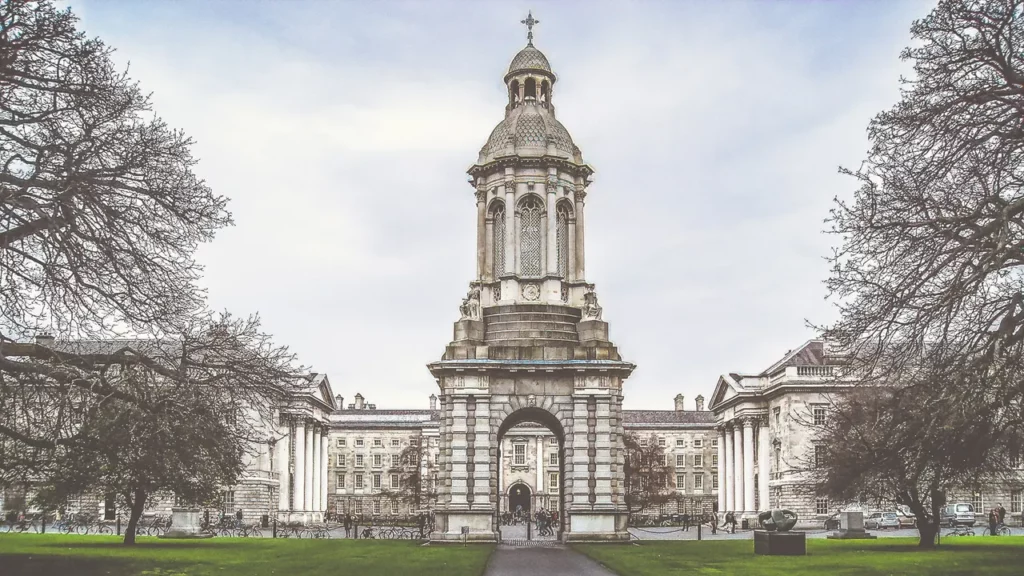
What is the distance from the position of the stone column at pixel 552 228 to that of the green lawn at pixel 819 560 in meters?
10.8

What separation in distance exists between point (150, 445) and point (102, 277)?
3.30 metres

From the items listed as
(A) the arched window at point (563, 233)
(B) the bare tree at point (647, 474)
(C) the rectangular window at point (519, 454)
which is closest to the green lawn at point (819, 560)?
(A) the arched window at point (563, 233)

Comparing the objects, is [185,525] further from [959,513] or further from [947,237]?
[959,513]

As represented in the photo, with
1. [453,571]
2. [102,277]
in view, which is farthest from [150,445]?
[453,571]

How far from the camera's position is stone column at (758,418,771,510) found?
79188mm

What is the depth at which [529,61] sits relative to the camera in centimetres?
4419

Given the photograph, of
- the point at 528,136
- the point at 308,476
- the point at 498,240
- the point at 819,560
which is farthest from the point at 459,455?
the point at 308,476

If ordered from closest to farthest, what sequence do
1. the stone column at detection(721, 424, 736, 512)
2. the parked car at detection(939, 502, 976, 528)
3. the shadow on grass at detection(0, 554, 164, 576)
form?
the shadow on grass at detection(0, 554, 164, 576)
the parked car at detection(939, 502, 976, 528)
the stone column at detection(721, 424, 736, 512)

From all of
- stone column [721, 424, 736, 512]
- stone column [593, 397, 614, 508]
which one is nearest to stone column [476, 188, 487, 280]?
stone column [593, 397, 614, 508]

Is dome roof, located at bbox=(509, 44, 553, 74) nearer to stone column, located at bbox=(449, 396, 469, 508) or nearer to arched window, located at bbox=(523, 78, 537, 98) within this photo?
arched window, located at bbox=(523, 78, 537, 98)

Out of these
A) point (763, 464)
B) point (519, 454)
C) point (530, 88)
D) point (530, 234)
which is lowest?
point (519, 454)

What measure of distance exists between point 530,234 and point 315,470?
54.5m

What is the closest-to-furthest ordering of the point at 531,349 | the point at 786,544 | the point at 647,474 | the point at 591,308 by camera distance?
1. the point at 786,544
2. the point at 531,349
3. the point at 591,308
4. the point at 647,474

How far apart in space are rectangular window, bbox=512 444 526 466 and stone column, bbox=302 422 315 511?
29801 mm
